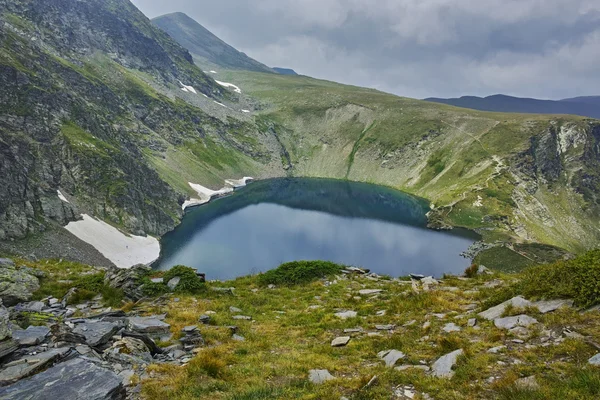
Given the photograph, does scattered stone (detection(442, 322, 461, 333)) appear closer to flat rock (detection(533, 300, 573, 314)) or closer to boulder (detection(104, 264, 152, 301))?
flat rock (detection(533, 300, 573, 314))

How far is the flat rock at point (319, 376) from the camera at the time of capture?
901 centimetres

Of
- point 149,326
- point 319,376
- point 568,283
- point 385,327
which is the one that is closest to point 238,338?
point 149,326

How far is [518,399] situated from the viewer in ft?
21.3

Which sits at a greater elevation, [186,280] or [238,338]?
[238,338]

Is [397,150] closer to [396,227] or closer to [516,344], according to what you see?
[396,227]

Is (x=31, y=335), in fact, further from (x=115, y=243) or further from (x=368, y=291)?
(x=115, y=243)

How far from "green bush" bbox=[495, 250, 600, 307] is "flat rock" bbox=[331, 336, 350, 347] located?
5.80m

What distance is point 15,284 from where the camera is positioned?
1752 cm

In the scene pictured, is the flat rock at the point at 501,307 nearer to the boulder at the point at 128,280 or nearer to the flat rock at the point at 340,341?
the flat rock at the point at 340,341

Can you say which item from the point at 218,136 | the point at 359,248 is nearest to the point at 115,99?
the point at 218,136

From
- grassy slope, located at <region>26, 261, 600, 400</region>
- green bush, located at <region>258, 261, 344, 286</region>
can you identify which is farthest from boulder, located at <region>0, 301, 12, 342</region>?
green bush, located at <region>258, 261, 344, 286</region>

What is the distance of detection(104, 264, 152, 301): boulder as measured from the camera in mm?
19422

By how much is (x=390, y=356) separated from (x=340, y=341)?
7.73 feet

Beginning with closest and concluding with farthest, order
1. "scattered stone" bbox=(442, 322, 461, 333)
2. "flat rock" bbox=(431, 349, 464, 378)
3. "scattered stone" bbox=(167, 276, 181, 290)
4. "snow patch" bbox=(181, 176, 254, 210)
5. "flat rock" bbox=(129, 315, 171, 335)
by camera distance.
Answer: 1. "flat rock" bbox=(431, 349, 464, 378)
2. "scattered stone" bbox=(442, 322, 461, 333)
3. "flat rock" bbox=(129, 315, 171, 335)
4. "scattered stone" bbox=(167, 276, 181, 290)
5. "snow patch" bbox=(181, 176, 254, 210)
